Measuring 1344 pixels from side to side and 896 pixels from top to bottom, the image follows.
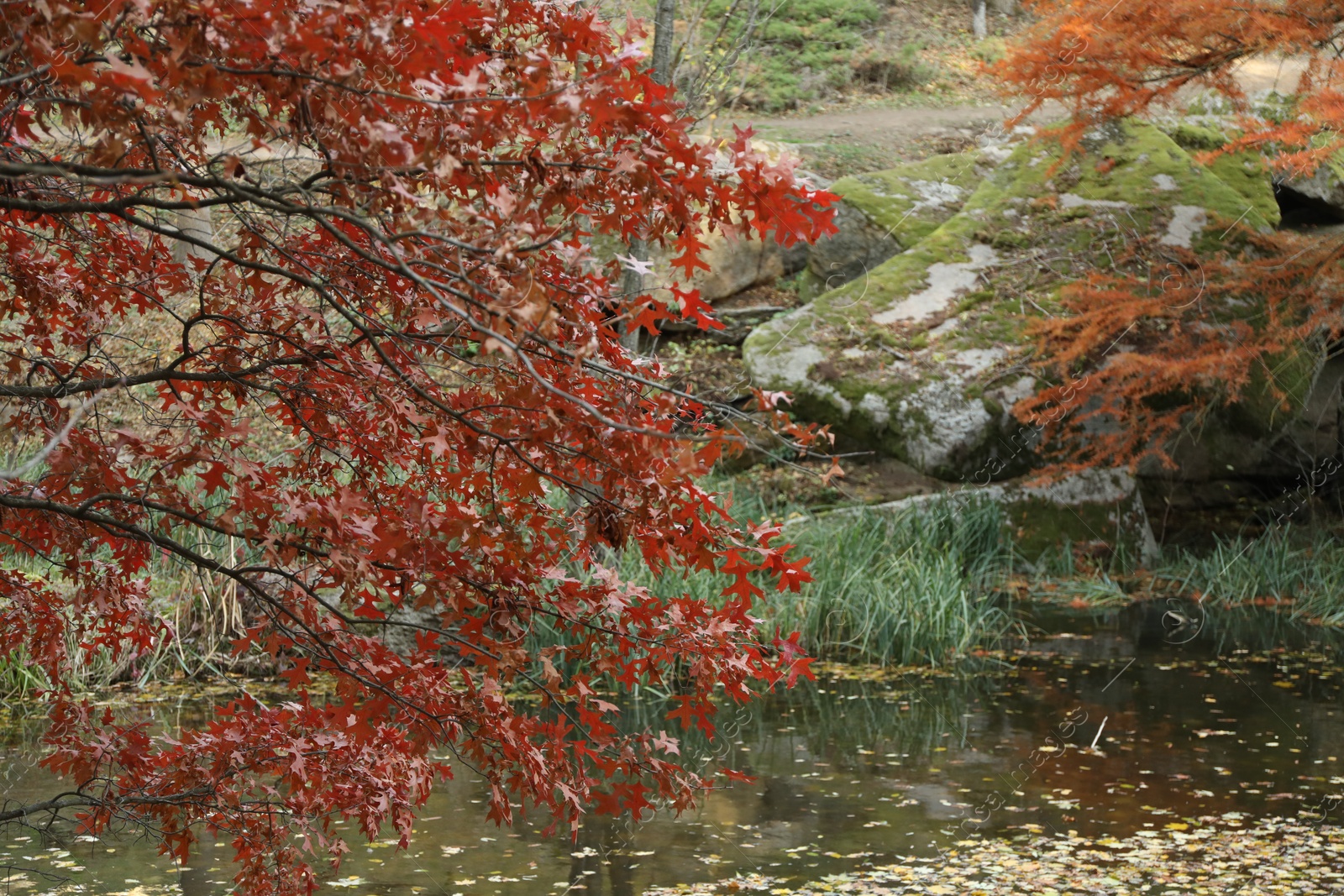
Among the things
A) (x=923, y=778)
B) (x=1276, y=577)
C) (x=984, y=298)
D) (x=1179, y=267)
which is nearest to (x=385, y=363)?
(x=923, y=778)

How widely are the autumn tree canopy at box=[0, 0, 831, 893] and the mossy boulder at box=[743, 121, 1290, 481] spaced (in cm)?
566

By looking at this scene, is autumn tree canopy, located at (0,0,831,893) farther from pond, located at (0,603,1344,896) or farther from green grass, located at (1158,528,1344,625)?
green grass, located at (1158,528,1344,625)

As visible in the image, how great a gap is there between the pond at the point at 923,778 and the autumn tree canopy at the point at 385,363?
109 centimetres

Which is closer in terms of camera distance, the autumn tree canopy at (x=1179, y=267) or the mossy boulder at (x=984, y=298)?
the autumn tree canopy at (x=1179, y=267)

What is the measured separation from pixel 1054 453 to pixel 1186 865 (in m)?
4.33

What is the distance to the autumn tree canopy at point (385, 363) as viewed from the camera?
1566 millimetres

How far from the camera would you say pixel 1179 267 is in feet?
24.2

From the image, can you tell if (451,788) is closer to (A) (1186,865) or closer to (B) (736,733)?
(B) (736,733)

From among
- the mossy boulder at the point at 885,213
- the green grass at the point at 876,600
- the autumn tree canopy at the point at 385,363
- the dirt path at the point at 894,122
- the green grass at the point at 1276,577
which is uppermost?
the dirt path at the point at 894,122

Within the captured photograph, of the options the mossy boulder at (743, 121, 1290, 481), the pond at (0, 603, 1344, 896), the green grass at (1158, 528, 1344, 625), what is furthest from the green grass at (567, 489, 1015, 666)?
the green grass at (1158, 528, 1344, 625)

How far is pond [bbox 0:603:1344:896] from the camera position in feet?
12.7

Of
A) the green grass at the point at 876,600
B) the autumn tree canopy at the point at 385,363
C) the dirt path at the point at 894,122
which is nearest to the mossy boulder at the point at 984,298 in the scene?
the green grass at the point at 876,600

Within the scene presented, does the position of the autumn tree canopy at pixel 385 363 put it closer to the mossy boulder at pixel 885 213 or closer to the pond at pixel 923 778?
the pond at pixel 923 778

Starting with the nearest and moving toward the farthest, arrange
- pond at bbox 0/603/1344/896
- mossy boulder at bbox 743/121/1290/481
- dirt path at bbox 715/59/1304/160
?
pond at bbox 0/603/1344/896
mossy boulder at bbox 743/121/1290/481
dirt path at bbox 715/59/1304/160
